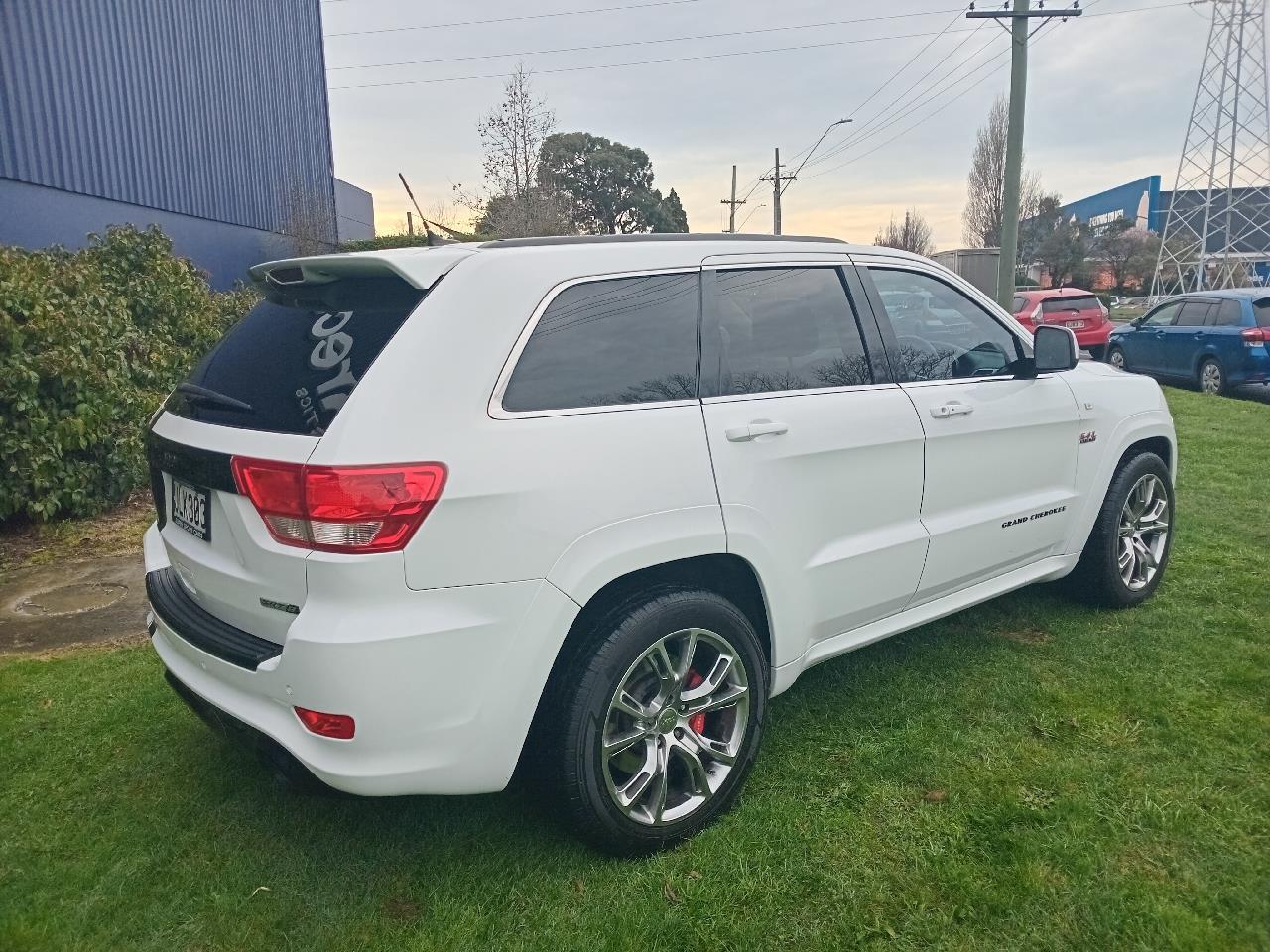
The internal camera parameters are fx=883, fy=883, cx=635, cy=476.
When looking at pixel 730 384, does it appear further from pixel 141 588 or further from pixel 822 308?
pixel 141 588

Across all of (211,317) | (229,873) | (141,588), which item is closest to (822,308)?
(229,873)

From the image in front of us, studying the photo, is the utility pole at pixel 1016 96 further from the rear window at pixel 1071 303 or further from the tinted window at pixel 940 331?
the tinted window at pixel 940 331

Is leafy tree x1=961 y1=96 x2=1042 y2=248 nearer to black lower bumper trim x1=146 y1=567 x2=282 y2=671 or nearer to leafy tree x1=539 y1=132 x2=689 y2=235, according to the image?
leafy tree x1=539 y1=132 x2=689 y2=235

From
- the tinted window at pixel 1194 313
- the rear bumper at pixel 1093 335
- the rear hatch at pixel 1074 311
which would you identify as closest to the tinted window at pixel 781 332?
the tinted window at pixel 1194 313

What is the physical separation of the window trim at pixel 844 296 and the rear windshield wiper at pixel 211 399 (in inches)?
52.4

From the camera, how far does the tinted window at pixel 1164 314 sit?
1419 centimetres

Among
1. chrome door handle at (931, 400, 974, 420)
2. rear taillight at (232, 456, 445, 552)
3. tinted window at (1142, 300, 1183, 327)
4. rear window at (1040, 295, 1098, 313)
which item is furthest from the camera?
rear window at (1040, 295, 1098, 313)

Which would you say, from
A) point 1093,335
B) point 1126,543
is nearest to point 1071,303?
point 1093,335

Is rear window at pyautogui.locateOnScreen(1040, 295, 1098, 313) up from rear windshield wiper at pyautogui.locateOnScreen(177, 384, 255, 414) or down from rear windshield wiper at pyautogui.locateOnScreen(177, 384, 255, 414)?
up

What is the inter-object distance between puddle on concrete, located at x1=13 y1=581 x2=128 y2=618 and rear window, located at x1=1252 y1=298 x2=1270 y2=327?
47.0 feet

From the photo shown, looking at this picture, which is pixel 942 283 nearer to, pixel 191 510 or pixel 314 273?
pixel 314 273

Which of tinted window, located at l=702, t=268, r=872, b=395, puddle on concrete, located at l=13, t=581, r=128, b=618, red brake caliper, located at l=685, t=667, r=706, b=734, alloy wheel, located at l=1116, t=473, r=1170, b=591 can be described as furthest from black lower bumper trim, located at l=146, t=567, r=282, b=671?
alloy wheel, located at l=1116, t=473, r=1170, b=591

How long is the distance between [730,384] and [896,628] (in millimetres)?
1244

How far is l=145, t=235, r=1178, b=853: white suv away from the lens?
2172 mm
